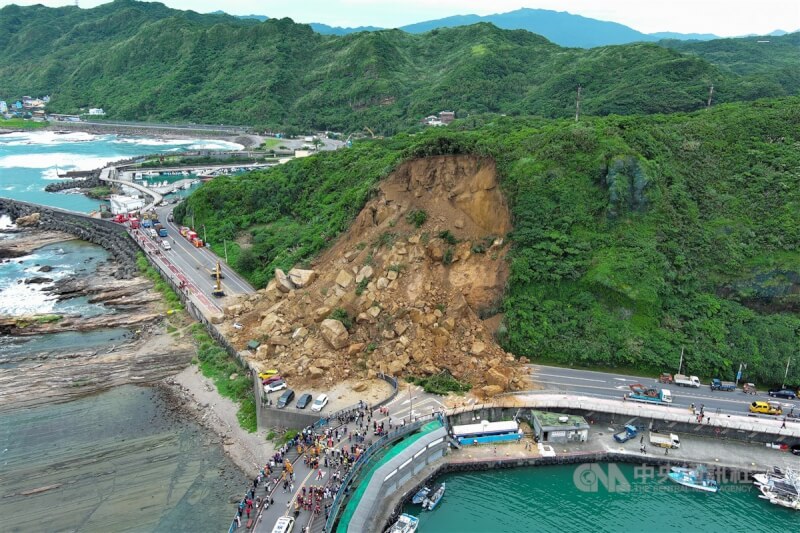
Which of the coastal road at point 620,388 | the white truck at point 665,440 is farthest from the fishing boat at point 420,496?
the white truck at point 665,440

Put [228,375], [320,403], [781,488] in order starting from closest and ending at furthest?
[781,488] → [320,403] → [228,375]

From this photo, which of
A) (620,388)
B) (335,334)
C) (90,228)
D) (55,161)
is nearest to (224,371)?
(335,334)

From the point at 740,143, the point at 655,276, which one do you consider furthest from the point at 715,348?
the point at 740,143

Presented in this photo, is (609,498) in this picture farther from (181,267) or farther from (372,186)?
(181,267)

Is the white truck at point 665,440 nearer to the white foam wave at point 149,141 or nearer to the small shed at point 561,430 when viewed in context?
the small shed at point 561,430

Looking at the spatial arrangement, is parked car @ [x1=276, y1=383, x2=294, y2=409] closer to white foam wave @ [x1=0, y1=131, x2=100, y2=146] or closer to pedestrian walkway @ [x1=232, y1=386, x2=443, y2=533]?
pedestrian walkway @ [x1=232, y1=386, x2=443, y2=533]

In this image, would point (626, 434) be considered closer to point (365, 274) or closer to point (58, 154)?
point (365, 274)
